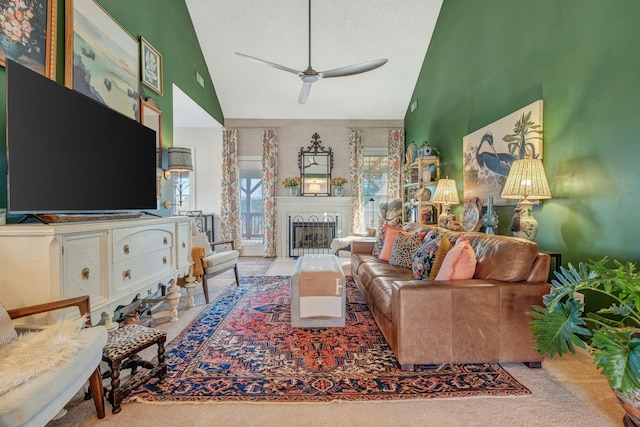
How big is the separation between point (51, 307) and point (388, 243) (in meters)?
3.09

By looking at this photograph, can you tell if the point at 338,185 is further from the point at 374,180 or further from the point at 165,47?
the point at 165,47

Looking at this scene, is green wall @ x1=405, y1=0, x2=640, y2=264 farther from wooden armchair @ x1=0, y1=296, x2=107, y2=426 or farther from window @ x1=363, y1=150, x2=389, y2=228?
wooden armchair @ x1=0, y1=296, x2=107, y2=426

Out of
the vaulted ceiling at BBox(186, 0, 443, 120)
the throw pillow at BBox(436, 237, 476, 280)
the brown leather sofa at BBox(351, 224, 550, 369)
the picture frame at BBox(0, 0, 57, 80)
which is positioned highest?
the vaulted ceiling at BBox(186, 0, 443, 120)

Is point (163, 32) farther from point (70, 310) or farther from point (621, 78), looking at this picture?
point (621, 78)

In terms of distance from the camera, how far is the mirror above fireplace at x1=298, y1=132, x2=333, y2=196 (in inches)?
Answer: 254

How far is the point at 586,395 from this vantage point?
1731 mm

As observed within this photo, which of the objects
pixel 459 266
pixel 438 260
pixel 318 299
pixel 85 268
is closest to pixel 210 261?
pixel 318 299

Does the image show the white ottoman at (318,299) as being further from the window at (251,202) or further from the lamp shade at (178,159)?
the window at (251,202)

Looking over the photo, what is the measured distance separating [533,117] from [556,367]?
2.07 m

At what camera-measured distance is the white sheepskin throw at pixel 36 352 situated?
1.10 m

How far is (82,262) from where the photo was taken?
5.56 ft

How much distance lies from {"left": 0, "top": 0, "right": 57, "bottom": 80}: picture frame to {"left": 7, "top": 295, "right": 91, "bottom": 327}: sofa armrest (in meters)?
1.38

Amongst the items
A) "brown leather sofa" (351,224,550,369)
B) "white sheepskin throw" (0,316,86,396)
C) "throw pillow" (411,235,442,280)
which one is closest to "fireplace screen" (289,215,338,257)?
"throw pillow" (411,235,442,280)

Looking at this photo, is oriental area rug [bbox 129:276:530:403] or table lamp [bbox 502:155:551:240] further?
table lamp [bbox 502:155:551:240]
